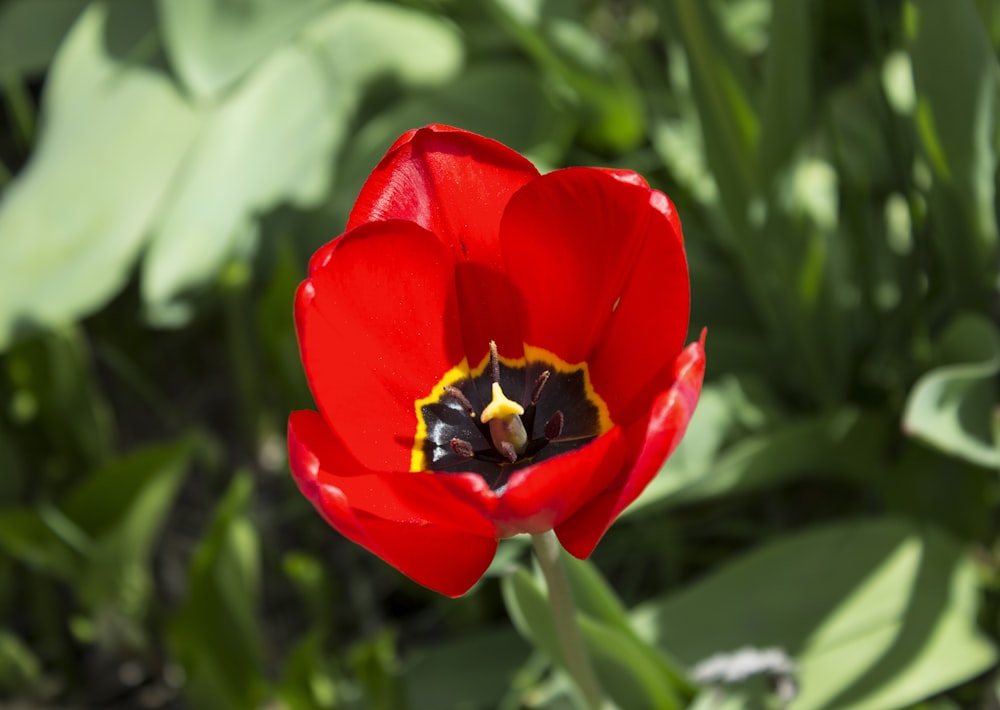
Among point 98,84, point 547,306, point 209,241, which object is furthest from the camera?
point 98,84

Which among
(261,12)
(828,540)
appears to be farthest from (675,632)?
(261,12)

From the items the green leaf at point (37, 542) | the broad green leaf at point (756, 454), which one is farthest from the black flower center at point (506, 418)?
the green leaf at point (37, 542)

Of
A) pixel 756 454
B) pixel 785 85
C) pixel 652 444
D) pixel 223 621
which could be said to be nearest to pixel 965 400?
pixel 756 454

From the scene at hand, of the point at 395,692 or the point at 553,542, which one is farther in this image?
the point at 395,692

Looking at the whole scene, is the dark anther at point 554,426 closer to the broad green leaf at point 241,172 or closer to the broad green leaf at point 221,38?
the broad green leaf at point 241,172

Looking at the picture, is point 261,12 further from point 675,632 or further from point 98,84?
point 675,632

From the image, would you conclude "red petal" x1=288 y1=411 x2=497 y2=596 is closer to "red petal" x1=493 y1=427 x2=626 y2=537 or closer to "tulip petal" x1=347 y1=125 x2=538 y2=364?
"red petal" x1=493 y1=427 x2=626 y2=537

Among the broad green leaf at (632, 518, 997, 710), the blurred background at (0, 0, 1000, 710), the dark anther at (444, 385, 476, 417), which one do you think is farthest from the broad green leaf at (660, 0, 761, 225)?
the dark anther at (444, 385, 476, 417)
